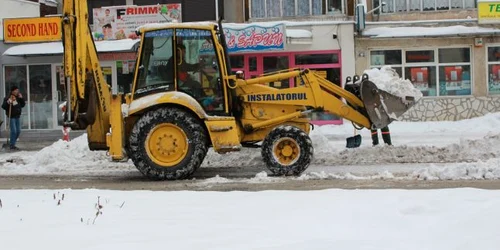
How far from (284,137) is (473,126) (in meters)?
12.0

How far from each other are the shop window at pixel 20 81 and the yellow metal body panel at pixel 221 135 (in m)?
15.3

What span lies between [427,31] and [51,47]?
13014mm

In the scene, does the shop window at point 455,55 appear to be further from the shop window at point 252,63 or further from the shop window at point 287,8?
the shop window at point 252,63

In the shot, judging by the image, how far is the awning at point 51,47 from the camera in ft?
76.4

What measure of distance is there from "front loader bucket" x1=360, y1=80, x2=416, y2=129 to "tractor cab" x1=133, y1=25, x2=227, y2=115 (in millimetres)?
2661

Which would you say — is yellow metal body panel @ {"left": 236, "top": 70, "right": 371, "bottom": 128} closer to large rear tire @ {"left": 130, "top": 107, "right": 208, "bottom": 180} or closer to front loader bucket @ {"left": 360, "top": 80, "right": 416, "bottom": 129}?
front loader bucket @ {"left": 360, "top": 80, "right": 416, "bottom": 129}

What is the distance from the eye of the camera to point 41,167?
14.3 metres

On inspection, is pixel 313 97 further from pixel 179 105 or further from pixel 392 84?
pixel 179 105

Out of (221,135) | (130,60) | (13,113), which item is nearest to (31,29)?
(130,60)
